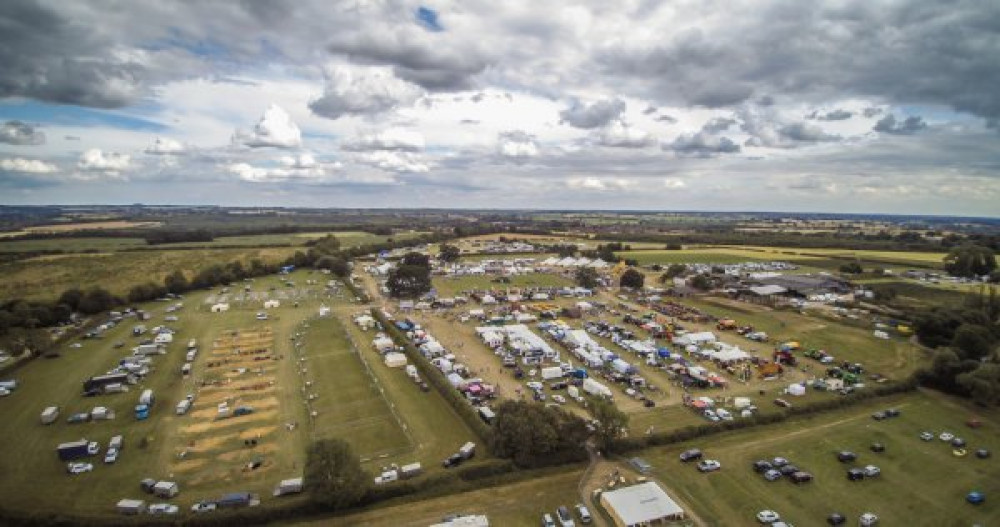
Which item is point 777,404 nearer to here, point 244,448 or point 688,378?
point 688,378

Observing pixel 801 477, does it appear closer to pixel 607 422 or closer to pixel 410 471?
pixel 607 422

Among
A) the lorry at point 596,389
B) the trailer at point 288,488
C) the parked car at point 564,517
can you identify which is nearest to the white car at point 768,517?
the parked car at point 564,517

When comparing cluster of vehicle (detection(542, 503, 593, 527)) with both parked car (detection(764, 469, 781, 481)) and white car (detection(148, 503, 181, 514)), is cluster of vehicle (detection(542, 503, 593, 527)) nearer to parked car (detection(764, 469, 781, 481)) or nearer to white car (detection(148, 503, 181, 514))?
parked car (detection(764, 469, 781, 481))

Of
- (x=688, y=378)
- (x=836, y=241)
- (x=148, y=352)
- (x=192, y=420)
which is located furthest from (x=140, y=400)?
(x=836, y=241)

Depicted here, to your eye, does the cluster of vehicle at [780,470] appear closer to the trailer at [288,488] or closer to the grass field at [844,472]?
the grass field at [844,472]

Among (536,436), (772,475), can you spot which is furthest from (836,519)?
(536,436)
